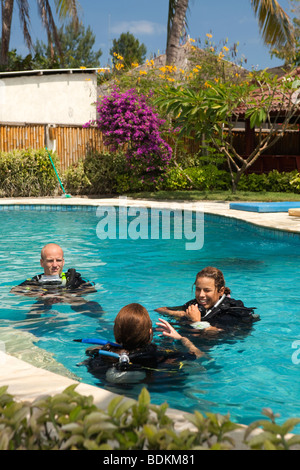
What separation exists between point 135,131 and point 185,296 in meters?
12.6

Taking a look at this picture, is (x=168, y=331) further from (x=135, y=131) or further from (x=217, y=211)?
(x=135, y=131)

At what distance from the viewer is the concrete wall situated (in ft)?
81.6

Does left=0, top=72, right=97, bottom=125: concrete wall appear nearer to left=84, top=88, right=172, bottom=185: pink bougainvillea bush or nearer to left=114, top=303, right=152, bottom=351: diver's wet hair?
left=84, top=88, right=172, bottom=185: pink bougainvillea bush

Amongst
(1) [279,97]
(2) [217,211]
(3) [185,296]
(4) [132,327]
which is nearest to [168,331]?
(4) [132,327]

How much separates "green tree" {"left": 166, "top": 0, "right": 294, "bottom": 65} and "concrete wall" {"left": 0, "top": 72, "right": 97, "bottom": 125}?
156 inches

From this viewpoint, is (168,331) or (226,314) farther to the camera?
(226,314)

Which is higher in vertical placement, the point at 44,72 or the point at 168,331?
the point at 44,72

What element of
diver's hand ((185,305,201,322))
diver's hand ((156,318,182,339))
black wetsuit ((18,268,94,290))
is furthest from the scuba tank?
black wetsuit ((18,268,94,290))

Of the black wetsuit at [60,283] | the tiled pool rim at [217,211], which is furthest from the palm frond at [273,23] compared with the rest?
the black wetsuit at [60,283]

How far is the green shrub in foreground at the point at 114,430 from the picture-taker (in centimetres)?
218

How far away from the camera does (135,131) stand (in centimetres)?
1978

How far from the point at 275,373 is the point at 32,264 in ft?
18.9

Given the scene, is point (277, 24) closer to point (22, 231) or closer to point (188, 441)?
point (22, 231)

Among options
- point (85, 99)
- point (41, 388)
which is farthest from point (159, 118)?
point (41, 388)
